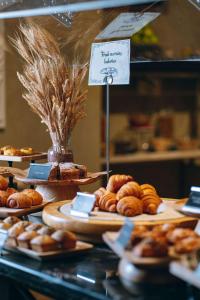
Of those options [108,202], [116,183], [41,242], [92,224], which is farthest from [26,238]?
[116,183]

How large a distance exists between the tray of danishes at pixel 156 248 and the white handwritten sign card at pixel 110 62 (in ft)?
2.63

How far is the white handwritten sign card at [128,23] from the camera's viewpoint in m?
2.06

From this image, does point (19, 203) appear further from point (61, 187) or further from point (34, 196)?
point (61, 187)

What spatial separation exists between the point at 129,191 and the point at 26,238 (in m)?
0.36

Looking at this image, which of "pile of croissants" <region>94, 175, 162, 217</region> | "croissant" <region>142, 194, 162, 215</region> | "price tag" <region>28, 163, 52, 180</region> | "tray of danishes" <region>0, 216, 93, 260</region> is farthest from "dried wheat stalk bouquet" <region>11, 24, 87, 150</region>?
"tray of danishes" <region>0, 216, 93, 260</region>

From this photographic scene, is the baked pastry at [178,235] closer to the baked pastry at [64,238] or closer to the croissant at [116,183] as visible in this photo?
the baked pastry at [64,238]

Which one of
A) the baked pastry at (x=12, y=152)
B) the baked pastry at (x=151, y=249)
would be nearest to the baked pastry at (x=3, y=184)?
the baked pastry at (x=12, y=152)

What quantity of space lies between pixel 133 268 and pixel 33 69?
99cm

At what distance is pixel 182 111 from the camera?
681cm

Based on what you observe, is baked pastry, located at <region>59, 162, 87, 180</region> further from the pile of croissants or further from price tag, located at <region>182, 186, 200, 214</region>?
price tag, located at <region>182, 186, 200, 214</region>

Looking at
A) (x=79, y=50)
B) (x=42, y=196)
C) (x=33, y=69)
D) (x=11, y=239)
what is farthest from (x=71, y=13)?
(x=11, y=239)

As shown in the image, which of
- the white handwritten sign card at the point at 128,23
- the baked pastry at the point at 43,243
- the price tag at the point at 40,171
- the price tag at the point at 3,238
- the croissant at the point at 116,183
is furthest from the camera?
the white handwritten sign card at the point at 128,23

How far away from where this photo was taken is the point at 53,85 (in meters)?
2.02

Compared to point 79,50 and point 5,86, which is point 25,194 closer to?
point 79,50
